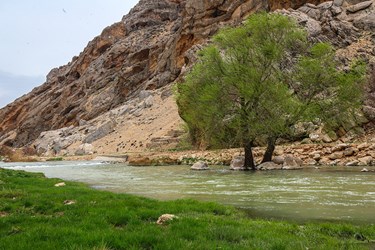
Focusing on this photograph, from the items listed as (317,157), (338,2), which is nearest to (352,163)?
(317,157)

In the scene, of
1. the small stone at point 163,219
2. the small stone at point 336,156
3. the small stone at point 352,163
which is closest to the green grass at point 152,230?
the small stone at point 163,219

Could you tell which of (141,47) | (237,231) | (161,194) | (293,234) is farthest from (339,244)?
(141,47)

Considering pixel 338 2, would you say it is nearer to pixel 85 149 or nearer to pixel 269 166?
pixel 269 166

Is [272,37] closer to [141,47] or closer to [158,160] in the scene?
[158,160]

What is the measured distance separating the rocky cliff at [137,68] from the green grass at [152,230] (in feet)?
95.4

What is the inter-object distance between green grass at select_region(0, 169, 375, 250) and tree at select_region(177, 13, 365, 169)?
15427 millimetres

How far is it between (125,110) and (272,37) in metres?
53.0

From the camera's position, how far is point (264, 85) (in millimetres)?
25438

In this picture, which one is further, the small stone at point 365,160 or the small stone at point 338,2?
the small stone at point 338,2

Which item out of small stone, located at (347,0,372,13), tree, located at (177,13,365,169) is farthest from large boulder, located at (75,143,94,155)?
small stone, located at (347,0,372,13)

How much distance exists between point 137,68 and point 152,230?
86.5 metres

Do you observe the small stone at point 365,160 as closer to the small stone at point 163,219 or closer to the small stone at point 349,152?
the small stone at point 349,152

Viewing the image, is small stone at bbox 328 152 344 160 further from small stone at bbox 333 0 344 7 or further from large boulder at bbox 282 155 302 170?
small stone at bbox 333 0 344 7

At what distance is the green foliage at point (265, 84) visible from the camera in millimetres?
25375
